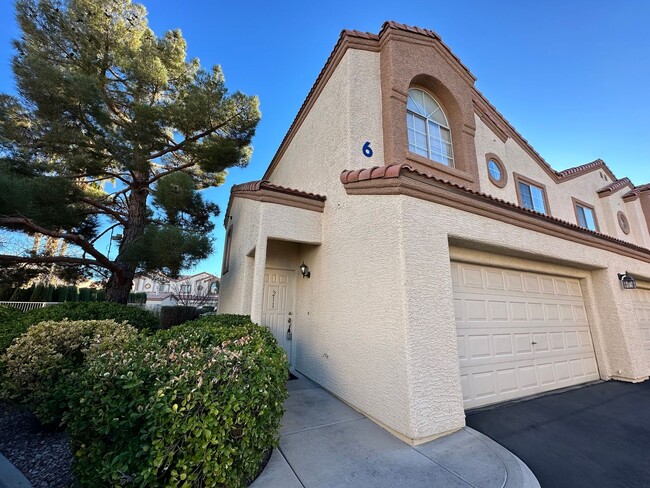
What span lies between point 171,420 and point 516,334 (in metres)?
6.49

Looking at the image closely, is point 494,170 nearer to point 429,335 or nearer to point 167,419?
point 429,335

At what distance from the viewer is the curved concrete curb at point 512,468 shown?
2.84m

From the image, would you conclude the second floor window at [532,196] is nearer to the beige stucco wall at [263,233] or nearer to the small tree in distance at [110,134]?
the beige stucco wall at [263,233]

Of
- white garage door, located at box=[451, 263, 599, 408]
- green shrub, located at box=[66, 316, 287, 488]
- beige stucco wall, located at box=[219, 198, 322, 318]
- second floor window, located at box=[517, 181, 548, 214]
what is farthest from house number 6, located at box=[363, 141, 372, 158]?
second floor window, located at box=[517, 181, 548, 214]

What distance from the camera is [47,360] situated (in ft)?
12.6

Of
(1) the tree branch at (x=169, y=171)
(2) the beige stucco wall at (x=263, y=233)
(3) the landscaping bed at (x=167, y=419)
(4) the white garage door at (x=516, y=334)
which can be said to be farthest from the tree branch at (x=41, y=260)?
(4) the white garage door at (x=516, y=334)

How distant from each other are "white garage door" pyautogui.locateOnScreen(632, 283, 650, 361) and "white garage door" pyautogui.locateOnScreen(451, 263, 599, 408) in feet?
8.35

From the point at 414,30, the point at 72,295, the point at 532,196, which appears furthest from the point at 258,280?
the point at 72,295

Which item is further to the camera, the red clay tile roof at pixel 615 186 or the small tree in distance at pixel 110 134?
the red clay tile roof at pixel 615 186

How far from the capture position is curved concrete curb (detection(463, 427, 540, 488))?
284 cm

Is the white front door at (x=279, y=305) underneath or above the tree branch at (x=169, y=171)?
underneath

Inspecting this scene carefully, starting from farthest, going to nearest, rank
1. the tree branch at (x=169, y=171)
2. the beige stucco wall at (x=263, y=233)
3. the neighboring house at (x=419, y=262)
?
the tree branch at (x=169, y=171) → the beige stucco wall at (x=263, y=233) → the neighboring house at (x=419, y=262)

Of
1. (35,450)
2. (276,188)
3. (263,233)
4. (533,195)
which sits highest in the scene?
(533,195)

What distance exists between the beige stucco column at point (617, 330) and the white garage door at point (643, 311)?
51.5 inches
